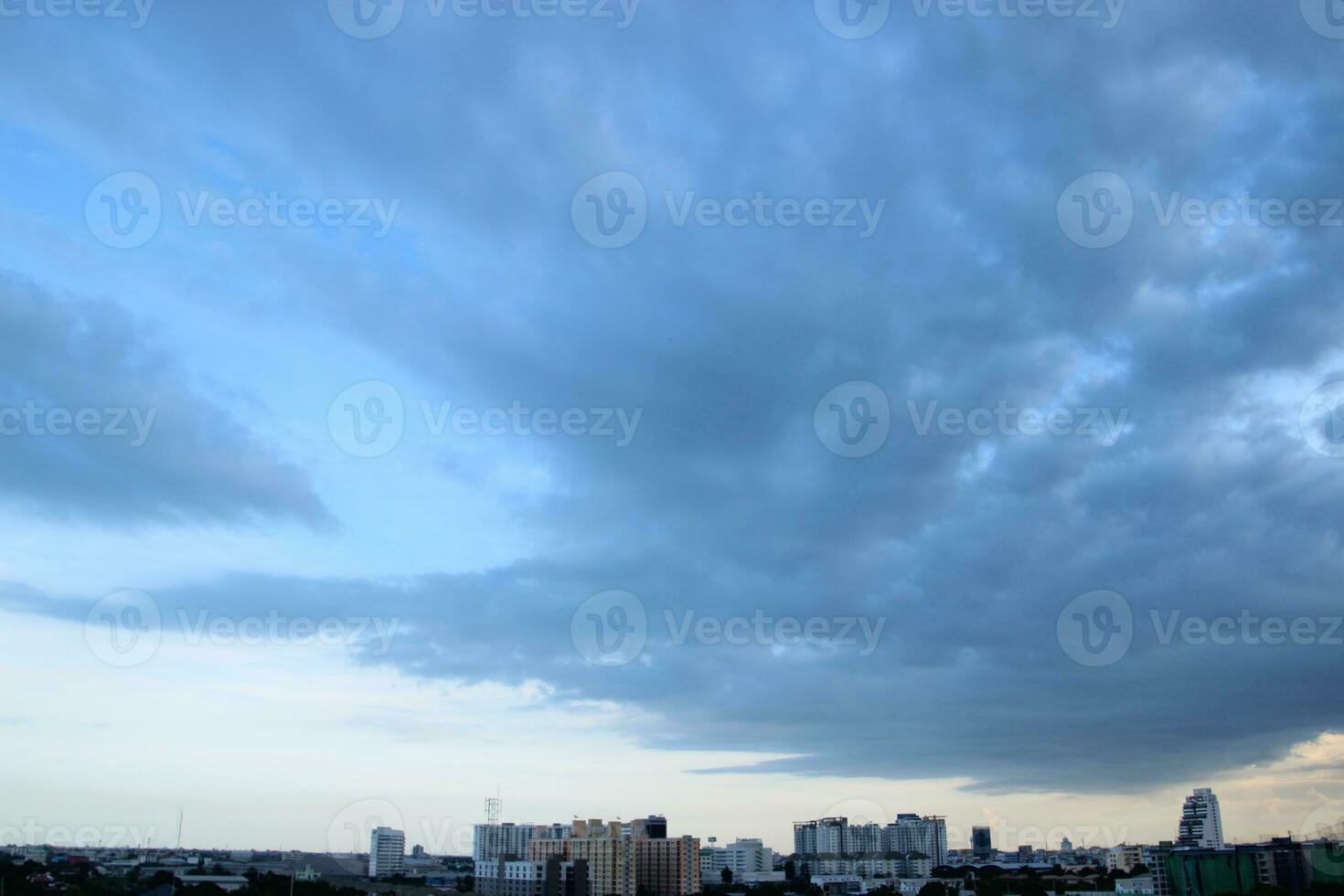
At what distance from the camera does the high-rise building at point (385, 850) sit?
160 m

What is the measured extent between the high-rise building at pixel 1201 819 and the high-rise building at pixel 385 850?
111359 mm

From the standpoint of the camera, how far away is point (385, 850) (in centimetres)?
16450

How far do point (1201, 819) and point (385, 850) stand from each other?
119 m

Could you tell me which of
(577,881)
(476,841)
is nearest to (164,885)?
(577,881)

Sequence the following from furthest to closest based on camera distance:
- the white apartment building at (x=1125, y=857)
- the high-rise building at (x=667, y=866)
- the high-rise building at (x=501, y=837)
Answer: the white apartment building at (x=1125, y=857) < the high-rise building at (x=501, y=837) < the high-rise building at (x=667, y=866)

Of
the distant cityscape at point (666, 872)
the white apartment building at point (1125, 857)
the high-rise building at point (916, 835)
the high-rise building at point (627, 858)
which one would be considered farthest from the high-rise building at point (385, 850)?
the white apartment building at point (1125, 857)

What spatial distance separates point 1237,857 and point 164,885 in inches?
3393

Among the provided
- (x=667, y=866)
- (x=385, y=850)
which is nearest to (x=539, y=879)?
(x=667, y=866)

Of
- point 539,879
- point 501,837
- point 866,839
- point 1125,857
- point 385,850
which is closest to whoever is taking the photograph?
point 539,879

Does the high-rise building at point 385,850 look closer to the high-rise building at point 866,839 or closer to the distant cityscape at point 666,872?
the distant cityscape at point 666,872

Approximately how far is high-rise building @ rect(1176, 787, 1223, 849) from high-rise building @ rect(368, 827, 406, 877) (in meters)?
111

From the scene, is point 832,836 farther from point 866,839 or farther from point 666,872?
point 666,872

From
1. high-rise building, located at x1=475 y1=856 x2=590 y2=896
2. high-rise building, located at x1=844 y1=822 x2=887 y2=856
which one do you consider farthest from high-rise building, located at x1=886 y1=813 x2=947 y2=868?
high-rise building, located at x1=475 y1=856 x2=590 y2=896

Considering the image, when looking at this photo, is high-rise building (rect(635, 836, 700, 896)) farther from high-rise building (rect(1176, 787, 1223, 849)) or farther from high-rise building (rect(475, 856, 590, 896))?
high-rise building (rect(1176, 787, 1223, 849))
